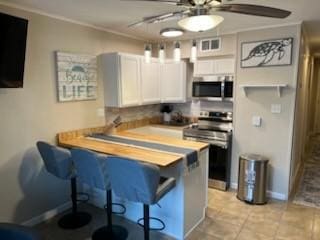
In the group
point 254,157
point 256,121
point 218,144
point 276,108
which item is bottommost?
point 254,157

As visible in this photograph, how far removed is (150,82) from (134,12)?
1520 mm

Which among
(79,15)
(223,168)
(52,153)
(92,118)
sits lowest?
(223,168)

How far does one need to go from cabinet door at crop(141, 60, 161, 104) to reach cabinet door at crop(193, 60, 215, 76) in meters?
0.68

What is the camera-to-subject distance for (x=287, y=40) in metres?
3.20

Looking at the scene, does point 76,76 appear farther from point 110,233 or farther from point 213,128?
point 213,128

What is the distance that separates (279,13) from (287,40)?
66.0 inches

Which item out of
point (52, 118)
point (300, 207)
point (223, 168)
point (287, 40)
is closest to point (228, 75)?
point (287, 40)

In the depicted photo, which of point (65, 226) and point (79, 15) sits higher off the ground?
point (79, 15)

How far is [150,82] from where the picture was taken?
414cm

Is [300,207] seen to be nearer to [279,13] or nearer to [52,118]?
[279,13]

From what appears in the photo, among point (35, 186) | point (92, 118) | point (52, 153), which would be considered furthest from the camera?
→ point (92, 118)

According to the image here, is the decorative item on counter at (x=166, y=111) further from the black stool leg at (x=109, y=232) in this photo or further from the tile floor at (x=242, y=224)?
the black stool leg at (x=109, y=232)

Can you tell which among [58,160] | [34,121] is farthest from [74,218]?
[34,121]

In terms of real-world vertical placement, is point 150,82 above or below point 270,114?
above
